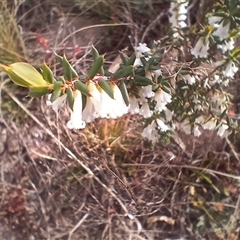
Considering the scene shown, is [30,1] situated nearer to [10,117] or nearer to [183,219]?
[10,117]

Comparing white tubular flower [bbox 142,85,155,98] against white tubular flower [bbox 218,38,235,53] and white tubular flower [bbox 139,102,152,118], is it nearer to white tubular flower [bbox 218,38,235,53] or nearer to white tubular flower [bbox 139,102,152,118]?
white tubular flower [bbox 139,102,152,118]

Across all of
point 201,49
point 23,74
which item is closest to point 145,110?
point 201,49

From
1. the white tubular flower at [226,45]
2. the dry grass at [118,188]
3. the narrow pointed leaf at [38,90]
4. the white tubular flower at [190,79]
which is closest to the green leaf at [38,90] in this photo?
the narrow pointed leaf at [38,90]

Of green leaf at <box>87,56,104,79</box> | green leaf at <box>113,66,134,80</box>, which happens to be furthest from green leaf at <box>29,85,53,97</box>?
green leaf at <box>113,66,134,80</box>

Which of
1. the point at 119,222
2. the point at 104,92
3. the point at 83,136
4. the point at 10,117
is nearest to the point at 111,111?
the point at 104,92

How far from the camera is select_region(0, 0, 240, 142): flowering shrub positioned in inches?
47.8

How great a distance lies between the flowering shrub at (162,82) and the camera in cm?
121

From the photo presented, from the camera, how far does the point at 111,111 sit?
1.27 meters

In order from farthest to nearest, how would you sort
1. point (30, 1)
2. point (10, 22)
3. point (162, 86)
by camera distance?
point (30, 1) < point (10, 22) < point (162, 86)

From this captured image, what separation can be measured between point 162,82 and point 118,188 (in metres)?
0.82

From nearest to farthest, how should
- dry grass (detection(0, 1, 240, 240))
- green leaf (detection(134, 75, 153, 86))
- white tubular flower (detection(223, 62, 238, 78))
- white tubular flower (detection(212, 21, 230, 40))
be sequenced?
green leaf (detection(134, 75, 153, 86))
white tubular flower (detection(212, 21, 230, 40))
white tubular flower (detection(223, 62, 238, 78))
dry grass (detection(0, 1, 240, 240))

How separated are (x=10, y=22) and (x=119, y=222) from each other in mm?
1096

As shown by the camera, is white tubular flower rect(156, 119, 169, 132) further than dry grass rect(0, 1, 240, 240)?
No

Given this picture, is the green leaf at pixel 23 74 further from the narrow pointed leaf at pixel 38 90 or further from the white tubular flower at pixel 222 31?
the white tubular flower at pixel 222 31
